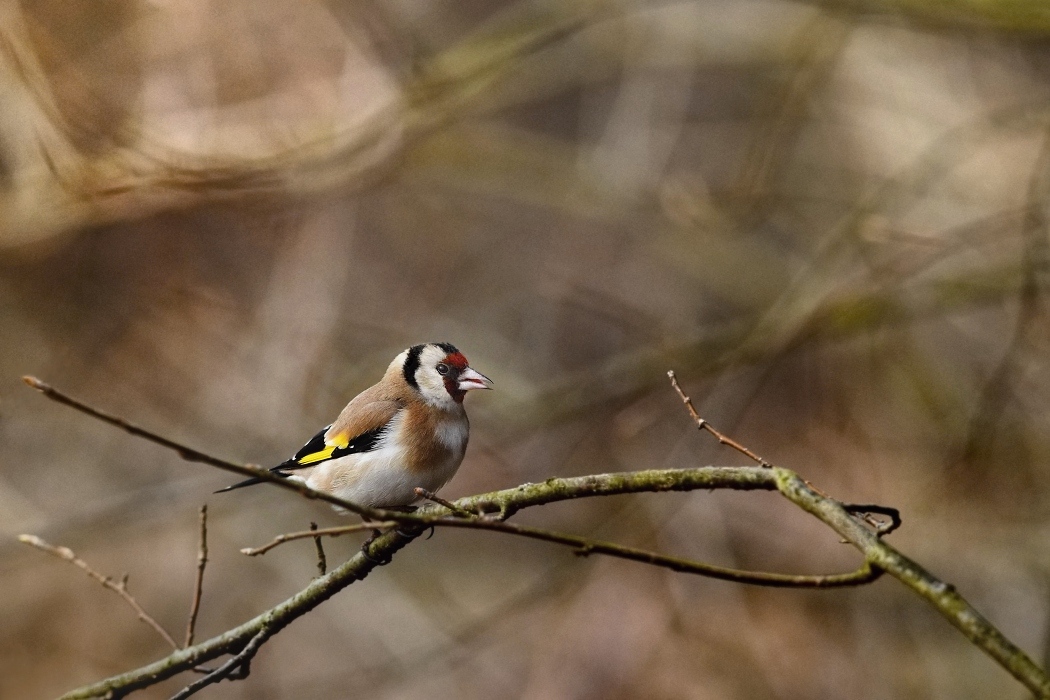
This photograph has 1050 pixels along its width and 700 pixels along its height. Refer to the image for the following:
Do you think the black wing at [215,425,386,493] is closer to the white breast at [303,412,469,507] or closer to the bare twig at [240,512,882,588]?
the white breast at [303,412,469,507]

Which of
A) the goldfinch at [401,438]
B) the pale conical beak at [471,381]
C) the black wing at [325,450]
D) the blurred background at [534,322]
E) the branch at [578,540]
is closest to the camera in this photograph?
the branch at [578,540]

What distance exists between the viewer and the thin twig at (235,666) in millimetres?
2506

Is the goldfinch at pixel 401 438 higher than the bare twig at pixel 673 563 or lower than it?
higher

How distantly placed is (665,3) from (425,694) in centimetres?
645

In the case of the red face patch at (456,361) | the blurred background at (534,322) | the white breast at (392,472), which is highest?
the blurred background at (534,322)

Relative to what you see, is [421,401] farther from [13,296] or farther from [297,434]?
[13,296]

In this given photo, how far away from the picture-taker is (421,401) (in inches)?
119

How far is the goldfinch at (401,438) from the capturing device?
285 cm

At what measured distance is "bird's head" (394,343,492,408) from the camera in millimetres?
2736

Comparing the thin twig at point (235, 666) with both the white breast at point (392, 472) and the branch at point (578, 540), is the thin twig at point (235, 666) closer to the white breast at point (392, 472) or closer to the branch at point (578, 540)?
the branch at point (578, 540)

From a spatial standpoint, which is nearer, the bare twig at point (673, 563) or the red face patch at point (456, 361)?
the bare twig at point (673, 563)

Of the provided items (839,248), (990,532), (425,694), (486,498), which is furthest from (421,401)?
(425,694)

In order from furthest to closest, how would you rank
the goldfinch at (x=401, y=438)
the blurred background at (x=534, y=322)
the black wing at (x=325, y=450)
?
the blurred background at (x=534, y=322)
the black wing at (x=325, y=450)
the goldfinch at (x=401, y=438)

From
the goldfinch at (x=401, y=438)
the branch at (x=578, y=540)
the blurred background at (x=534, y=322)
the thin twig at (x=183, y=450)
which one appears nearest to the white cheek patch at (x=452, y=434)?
the goldfinch at (x=401, y=438)
